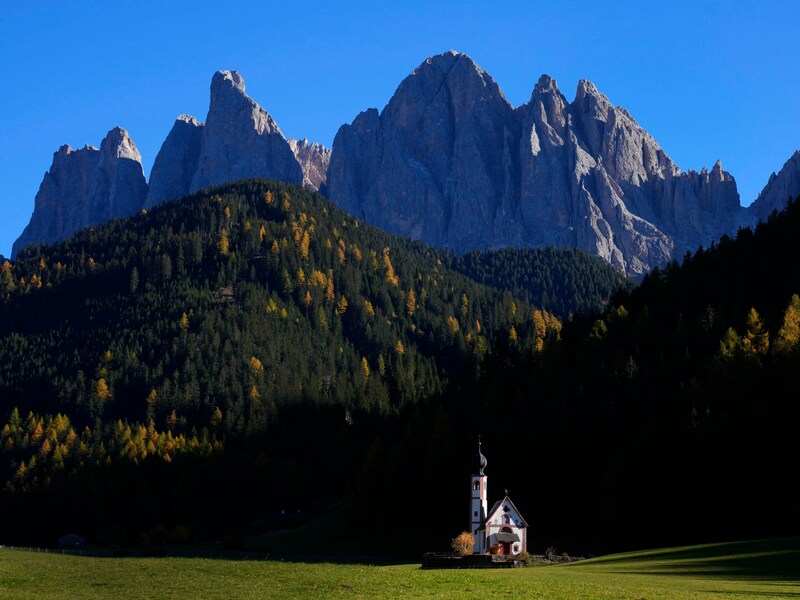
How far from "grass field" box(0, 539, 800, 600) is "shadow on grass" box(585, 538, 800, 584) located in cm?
7

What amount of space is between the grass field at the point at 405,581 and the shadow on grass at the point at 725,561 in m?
→ 0.07

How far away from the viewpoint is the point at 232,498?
145 m

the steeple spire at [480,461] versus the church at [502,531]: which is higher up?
the steeple spire at [480,461]

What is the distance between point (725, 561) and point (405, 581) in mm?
20213

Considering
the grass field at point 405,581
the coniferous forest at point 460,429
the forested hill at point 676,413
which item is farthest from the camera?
the coniferous forest at point 460,429

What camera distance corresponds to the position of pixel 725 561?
56.1 m

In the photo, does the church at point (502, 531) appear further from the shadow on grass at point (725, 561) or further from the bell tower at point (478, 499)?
the shadow on grass at point (725, 561)

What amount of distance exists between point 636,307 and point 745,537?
195ft

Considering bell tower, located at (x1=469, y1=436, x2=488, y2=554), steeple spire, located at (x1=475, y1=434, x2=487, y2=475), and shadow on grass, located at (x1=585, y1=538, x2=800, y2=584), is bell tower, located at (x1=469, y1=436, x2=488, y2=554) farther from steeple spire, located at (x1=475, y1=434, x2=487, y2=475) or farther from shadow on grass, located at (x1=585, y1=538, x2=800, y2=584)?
shadow on grass, located at (x1=585, y1=538, x2=800, y2=584)

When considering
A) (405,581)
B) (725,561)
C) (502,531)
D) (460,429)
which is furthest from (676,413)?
(405,581)

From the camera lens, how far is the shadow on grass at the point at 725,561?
164 feet

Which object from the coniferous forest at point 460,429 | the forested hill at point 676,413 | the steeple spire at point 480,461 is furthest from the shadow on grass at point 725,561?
the steeple spire at point 480,461

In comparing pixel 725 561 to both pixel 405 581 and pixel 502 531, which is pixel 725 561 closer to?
pixel 405 581

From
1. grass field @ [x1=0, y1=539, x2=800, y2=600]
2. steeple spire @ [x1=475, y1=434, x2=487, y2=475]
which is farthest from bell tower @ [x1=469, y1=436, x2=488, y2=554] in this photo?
grass field @ [x1=0, y1=539, x2=800, y2=600]
